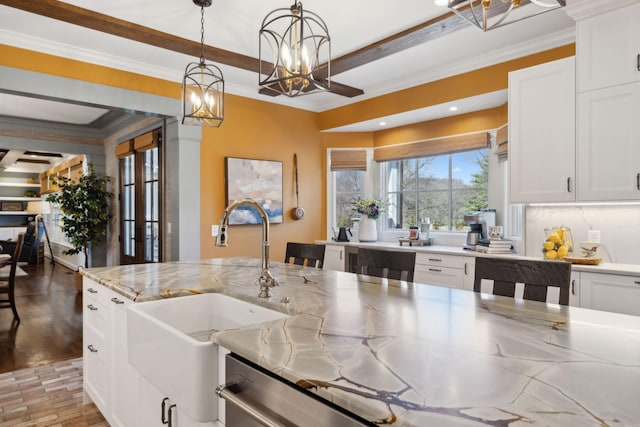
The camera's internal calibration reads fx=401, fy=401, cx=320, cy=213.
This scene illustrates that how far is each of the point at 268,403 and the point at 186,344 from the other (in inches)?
14.4

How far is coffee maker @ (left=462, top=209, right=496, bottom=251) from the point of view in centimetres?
395

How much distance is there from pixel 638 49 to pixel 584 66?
310 millimetres

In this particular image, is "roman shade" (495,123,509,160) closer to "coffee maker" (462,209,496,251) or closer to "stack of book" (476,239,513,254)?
"coffee maker" (462,209,496,251)

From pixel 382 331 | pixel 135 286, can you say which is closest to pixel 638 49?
pixel 382 331

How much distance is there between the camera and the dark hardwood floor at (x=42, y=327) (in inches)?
139

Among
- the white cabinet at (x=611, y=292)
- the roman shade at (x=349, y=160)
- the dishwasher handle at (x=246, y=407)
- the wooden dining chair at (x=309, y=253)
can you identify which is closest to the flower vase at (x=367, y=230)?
the roman shade at (x=349, y=160)

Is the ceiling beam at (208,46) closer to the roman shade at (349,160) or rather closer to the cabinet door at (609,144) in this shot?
the cabinet door at (609,144)

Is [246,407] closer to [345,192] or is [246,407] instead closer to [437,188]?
[437,188]

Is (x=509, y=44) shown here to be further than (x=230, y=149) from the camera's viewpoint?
No

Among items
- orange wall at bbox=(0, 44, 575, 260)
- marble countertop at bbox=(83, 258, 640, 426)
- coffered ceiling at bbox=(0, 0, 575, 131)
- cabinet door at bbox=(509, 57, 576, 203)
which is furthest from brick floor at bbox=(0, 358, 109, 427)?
cabinet door at bbox=(509, 57, 576, 203)

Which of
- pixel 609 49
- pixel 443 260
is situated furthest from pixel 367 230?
pixel 609 49

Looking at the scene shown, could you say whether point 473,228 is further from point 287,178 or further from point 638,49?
point 287,178

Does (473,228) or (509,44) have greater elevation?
(509,44)

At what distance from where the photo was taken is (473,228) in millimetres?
4016
